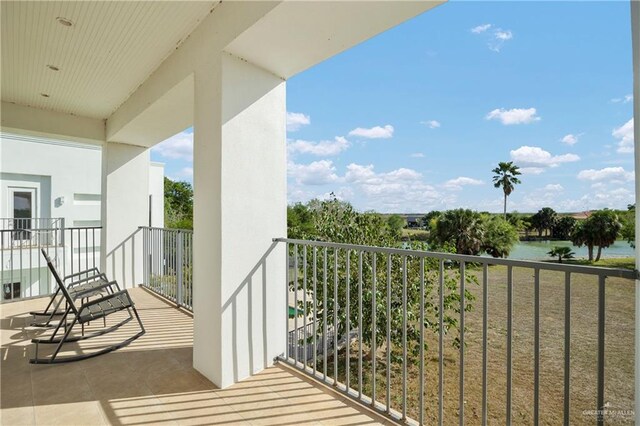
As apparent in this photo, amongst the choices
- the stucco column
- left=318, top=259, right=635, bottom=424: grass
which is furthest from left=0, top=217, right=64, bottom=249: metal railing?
left=318, top=259, right=635, bottom=424: grass

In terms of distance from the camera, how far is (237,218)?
2.41m

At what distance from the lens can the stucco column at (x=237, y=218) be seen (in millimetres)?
2352

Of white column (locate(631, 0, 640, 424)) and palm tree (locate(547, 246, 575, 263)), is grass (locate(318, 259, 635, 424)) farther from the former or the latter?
white column (locate(631, 0, 640, 424))

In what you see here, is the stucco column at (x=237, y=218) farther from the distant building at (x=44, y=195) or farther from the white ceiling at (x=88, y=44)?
the distant building at (x=44, y=195)

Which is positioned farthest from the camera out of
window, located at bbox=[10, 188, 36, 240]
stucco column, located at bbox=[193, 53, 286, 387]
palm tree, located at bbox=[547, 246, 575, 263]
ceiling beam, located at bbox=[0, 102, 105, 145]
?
window, located at bbox=[10, 188, 36, 240]

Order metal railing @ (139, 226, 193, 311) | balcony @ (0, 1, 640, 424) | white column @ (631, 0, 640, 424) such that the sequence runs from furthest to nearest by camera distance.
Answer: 1. metal railing @ (139, 226, 193, 311)
2. balcony @ (0, 1, 640, 424)
3. white column @ (631, 0, 640, 424)

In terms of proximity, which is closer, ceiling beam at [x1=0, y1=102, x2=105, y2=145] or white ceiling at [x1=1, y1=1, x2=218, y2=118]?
white ceiling at [x1=1, y1=1, x2=218, y2=118]

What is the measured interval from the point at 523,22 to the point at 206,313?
34237mm

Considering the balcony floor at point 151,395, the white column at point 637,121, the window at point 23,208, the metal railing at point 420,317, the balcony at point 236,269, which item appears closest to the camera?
the white column at point 637,121

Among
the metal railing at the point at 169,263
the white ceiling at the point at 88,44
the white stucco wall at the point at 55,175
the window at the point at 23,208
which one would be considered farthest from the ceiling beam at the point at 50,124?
the window at the point at 23,208

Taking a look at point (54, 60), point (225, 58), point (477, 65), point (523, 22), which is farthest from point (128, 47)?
point (477, 65)

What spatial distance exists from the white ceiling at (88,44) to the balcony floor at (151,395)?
Answer: 8.75 feet

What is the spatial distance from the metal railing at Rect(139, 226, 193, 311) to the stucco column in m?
1.76

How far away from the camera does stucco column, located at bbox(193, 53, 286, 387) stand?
7.72 feet
